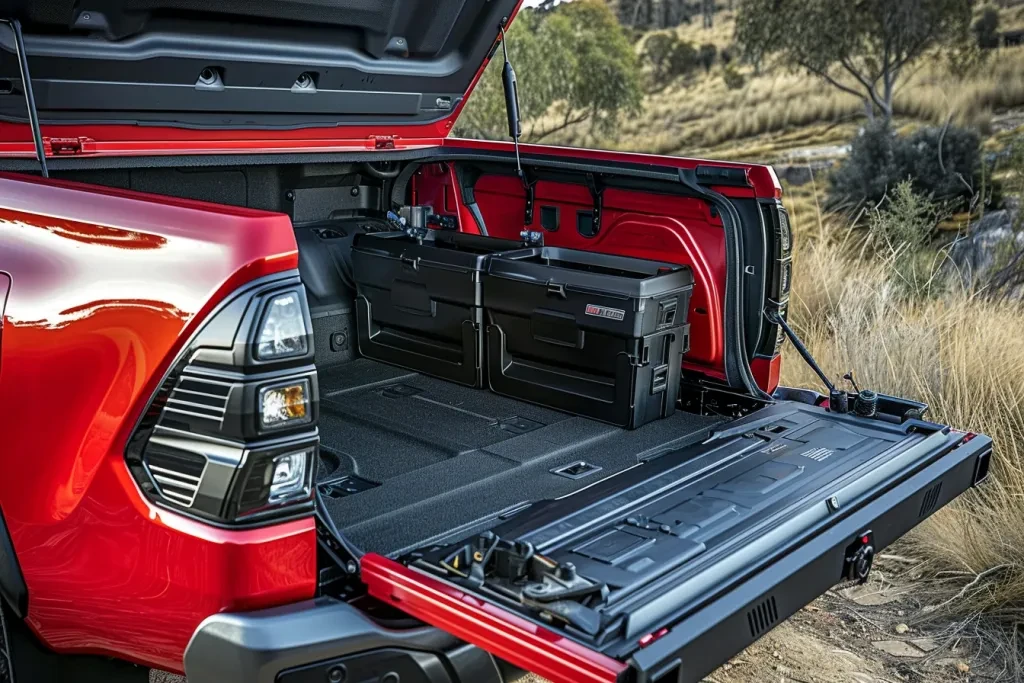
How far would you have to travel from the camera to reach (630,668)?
5.85 feet

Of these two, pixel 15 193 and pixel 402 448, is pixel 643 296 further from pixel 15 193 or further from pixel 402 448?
pixel 15 193

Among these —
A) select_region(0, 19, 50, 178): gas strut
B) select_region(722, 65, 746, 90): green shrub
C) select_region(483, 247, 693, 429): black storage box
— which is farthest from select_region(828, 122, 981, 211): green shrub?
select_region(722, 65, 746, 90): green shrub

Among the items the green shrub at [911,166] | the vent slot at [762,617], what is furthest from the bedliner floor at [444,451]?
the green shrub at [911,166]

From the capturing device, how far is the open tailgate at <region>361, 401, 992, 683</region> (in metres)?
1.92

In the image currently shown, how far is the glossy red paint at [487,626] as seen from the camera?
5.97 feet

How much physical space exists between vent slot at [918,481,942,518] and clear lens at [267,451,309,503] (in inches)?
65.5

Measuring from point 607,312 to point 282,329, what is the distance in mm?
1605

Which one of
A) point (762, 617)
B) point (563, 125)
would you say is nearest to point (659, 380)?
point (762, 617)

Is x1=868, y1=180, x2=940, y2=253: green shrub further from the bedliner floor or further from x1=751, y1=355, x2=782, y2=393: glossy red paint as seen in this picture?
the bedliner floor

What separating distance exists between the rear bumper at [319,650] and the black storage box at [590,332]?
144 cm

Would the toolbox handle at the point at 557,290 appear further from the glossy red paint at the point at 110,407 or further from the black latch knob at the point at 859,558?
the glossy red paint at the point at 110,407

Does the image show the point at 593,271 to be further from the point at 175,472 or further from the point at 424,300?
the point at 175,472

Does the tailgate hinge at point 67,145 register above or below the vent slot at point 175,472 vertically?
above

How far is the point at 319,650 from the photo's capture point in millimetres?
1965
